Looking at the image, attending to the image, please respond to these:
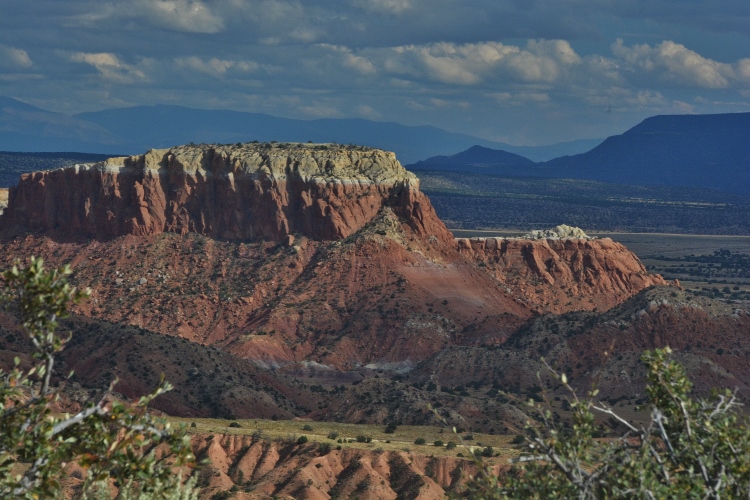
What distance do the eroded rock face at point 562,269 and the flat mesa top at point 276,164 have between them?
10100 mm

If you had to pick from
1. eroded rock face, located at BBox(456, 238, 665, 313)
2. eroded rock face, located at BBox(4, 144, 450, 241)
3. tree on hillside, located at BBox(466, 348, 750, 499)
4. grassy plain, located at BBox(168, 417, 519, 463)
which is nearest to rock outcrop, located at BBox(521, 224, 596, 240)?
eroded rock face, located at BBox(456, 238, 665, 313)

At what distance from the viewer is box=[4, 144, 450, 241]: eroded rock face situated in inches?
4227

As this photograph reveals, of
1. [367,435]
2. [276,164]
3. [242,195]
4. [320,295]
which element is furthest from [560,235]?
[367,435]

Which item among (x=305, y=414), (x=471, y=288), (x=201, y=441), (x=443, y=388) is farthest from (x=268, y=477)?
(x=471, y=288)

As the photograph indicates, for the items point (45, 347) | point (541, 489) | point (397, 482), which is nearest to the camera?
point (45, 347)

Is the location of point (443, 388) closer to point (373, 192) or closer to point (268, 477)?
point (373, 192)

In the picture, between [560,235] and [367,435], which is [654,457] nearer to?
[367,435]

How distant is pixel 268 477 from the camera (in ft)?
177

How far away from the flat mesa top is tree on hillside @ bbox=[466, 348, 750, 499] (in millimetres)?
86347

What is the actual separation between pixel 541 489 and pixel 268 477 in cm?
3456

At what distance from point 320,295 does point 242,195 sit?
1224 centimetres

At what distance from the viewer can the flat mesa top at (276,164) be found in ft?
355

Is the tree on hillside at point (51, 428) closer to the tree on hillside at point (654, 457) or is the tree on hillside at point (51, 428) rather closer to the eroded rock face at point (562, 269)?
the tree on hillside at point (654, 457)

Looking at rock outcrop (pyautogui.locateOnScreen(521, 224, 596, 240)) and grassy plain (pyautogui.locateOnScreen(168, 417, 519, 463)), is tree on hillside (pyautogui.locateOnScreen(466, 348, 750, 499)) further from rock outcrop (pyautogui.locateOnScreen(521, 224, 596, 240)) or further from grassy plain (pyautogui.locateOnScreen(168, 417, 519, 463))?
rock outcrop (pyautogui.locateOnScreen(521, 224, 596, 240))
